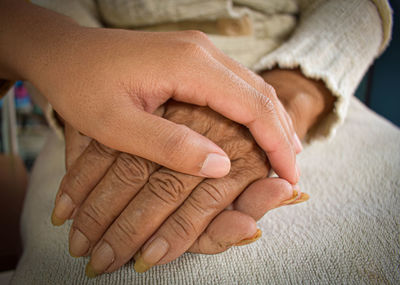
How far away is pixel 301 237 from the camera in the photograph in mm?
398

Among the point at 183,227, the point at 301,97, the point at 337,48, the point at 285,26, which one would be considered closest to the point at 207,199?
the point at 183,227

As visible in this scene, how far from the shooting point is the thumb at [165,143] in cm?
36

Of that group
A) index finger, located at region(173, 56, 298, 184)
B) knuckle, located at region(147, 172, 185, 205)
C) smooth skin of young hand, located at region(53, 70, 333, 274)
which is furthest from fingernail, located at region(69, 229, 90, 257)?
index finger, located at region(173, 56, 298, 184)

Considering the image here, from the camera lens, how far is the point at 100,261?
1.15ft

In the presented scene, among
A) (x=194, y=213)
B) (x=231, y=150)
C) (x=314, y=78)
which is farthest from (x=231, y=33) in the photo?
(x=194, y=213)

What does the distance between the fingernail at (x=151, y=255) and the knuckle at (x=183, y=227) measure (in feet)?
0.06

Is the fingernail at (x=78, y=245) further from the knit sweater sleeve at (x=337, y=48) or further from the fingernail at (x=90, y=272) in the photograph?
the knit sweater sleeve at (x=337, y=48)

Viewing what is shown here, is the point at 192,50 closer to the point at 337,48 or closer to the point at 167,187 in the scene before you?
the point at 167,187

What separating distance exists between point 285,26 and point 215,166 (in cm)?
55

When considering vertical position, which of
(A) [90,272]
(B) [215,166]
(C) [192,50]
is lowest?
(A) [90,272]

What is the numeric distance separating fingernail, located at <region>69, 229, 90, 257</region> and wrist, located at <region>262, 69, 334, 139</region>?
38cm

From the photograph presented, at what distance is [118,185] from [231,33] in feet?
1.54

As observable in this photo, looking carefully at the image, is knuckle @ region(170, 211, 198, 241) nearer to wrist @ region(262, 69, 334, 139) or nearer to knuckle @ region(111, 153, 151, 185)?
knuckle @ region(111, 153, 151, 185)

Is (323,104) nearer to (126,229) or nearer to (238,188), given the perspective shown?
(238,188)
